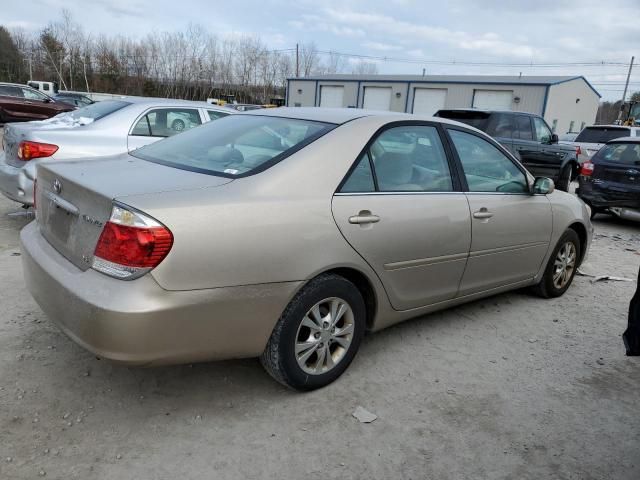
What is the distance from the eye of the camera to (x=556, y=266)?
4.75 metres

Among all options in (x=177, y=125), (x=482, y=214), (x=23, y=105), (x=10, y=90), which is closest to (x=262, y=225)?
(x=482, y=214)

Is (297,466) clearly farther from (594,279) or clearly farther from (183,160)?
(594,279)

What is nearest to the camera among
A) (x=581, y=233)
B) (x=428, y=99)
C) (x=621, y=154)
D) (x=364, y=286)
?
(x=364, y=286)

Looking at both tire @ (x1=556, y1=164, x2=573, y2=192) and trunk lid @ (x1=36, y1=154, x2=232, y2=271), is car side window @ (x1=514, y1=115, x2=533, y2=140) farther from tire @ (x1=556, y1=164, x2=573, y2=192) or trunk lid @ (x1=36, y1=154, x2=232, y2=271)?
trunk lid @ (x1=36, y1=154, x2=232, y2=271)

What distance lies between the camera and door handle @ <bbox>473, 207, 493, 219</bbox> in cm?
362

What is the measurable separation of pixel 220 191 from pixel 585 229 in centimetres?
391

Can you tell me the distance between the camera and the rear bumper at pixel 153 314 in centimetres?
223

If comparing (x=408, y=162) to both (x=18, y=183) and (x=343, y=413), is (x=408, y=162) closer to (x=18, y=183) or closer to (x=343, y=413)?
(x=343, y=413)

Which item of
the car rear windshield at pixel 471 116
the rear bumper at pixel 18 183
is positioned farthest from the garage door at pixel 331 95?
the rear bumper at pixel 18 183

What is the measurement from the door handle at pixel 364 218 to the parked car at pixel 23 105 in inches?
720

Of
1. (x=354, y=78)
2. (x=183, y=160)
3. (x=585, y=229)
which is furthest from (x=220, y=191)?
(x=354, y=78)

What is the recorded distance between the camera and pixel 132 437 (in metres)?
2.49

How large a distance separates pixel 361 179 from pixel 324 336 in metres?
0.93

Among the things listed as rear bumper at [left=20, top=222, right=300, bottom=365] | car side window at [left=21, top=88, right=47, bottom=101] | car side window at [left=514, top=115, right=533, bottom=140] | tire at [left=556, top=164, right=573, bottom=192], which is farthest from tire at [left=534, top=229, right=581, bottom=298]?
car side window at [left=21, top=88, right=47, bottom=101]
